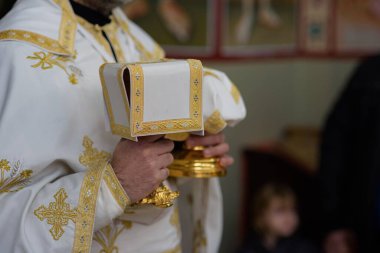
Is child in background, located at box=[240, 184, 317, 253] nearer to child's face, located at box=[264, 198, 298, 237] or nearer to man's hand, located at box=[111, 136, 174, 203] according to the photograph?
child's face, located at box=[264, 198, 298, 237]

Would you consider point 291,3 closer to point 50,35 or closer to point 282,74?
point 282,74

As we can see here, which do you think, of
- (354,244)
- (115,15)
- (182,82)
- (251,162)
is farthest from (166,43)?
(182,82)

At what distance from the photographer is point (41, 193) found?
1582 millimetres

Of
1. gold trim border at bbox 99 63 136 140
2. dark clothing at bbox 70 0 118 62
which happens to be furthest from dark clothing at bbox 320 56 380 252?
gold trim border at bbox 99 63 136 140

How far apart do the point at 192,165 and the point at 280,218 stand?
1.67 meters

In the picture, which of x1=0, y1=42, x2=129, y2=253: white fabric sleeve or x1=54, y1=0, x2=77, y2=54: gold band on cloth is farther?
x1=54, y1=0, x2=77, y2=54: gold band on cloth

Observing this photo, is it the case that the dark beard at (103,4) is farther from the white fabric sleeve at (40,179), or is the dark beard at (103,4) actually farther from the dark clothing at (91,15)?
the white fabric sleeve at (40,179)

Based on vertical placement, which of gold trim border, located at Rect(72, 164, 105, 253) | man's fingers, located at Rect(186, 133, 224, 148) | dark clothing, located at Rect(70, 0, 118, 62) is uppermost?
dark clothing, located at Rect(70, 0, 118, 62)

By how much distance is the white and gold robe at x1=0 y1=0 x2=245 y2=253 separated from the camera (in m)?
1.55

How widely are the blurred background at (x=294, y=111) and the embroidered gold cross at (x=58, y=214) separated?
1.72 meters

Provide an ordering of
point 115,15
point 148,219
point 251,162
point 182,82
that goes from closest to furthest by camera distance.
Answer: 1. point 182,82
2. point 148,219
3. point 115,15
4. point 251,162

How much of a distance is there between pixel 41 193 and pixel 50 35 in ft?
1.23

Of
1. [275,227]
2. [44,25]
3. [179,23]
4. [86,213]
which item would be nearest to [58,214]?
[86,213]

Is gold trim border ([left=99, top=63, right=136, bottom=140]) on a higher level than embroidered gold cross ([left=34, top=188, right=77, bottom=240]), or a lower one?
higher
